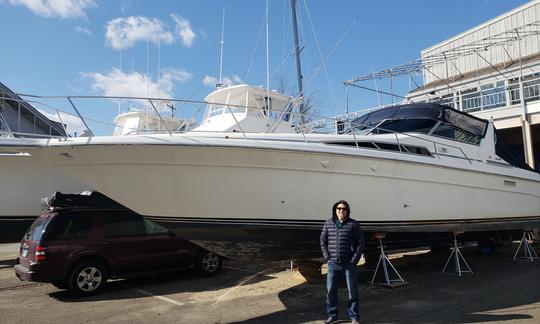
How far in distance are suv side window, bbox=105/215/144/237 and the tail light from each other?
1033 mm

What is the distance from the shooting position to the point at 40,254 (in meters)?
7.18

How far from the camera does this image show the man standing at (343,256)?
5.48 meters

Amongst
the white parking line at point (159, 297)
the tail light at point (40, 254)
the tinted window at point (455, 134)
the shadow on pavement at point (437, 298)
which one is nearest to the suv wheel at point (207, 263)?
the white parking line at point (159, 297)

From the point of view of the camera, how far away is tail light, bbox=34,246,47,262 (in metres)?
7.17

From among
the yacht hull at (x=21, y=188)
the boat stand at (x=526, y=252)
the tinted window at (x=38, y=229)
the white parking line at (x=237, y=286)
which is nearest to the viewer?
the white parking line at (x=237, y=286)

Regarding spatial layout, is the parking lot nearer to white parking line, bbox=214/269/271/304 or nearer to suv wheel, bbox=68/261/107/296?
white parking line, bbox=214/269/271/304

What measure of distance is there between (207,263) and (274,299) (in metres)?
2.44

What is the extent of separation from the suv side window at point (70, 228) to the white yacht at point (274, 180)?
179 cm

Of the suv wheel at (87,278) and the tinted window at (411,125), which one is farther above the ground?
the tinted window at (411,125)

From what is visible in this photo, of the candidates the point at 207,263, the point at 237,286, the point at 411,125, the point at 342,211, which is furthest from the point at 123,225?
the point at 411,125

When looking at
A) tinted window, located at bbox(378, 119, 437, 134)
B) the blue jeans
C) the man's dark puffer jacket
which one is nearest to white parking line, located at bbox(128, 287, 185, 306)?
the blue jeans

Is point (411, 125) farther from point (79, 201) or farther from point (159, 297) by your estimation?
point (79, 201)

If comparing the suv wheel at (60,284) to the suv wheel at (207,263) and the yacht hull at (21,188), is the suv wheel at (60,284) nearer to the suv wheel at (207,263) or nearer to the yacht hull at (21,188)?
the suv wheel at (207,263)

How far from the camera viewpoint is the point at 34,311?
6.79m
